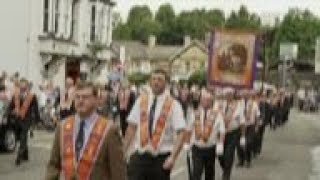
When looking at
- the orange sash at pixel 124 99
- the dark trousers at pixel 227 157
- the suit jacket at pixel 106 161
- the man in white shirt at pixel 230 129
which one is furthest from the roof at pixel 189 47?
the suit jacket at pixel 106 161

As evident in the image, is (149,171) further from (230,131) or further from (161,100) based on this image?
(230,131)

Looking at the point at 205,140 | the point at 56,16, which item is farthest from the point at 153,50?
the point at 205,140

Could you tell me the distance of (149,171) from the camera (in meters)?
10.9

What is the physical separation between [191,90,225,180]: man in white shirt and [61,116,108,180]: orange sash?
22.5ft

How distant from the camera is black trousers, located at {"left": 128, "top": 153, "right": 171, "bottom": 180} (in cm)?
1086

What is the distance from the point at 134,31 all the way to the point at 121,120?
155 meters

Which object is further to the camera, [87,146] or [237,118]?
[237,118]

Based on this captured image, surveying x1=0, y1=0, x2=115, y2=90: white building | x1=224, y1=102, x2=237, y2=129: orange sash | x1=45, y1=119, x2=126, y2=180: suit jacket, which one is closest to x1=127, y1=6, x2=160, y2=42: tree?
x1=0, y1=0, x2=115, y2=90: white building

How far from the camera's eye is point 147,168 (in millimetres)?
10922

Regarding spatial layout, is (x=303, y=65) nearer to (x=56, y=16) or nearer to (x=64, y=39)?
(x=64, y=39)

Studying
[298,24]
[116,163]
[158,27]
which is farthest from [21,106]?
[158,27]

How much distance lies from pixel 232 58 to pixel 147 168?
10965mm

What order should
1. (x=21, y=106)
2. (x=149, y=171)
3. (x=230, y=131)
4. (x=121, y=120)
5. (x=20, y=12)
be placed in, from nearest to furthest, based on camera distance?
1. (x=149, y=171)
2. (x=230, y=131)
3. (x=21, y=106)
4. (x=121, y=120)
5. (x=20, y=12)

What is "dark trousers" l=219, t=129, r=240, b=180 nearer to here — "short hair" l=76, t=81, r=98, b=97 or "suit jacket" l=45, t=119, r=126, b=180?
"suit jacket" l=45, t=119, r=126, b=180
